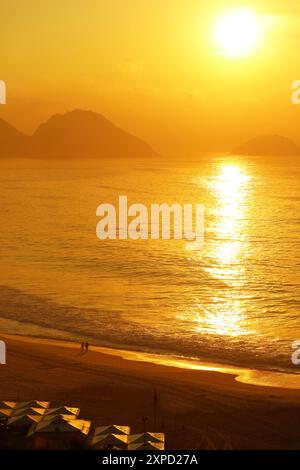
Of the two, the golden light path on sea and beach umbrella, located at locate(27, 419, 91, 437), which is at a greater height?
the golden light path on sea

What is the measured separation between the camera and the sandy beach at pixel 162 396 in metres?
22.8

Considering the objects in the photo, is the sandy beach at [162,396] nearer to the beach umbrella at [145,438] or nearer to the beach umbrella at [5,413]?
the beach umbrella at [145,438]

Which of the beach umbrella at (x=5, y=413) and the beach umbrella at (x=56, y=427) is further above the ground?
the beach umbrella at (x=5, y=413)

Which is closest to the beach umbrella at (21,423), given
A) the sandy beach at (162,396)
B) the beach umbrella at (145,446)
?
the beach umbrella at (145,446)

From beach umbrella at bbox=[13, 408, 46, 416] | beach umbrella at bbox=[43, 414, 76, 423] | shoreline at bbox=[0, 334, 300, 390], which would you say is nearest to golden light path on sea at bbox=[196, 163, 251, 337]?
shoreline at bbox=[0, 334, 300, 390]

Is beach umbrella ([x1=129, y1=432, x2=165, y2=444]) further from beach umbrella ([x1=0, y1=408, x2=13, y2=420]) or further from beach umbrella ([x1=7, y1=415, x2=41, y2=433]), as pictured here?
beach umbrella ([x1=0, y1=408, x2=13, y2=420])

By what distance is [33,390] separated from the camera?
26.5m

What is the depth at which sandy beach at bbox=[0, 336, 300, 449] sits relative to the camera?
896 inches

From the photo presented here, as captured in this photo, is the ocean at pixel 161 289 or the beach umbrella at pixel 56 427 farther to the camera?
the ocean at pixel 161 289
